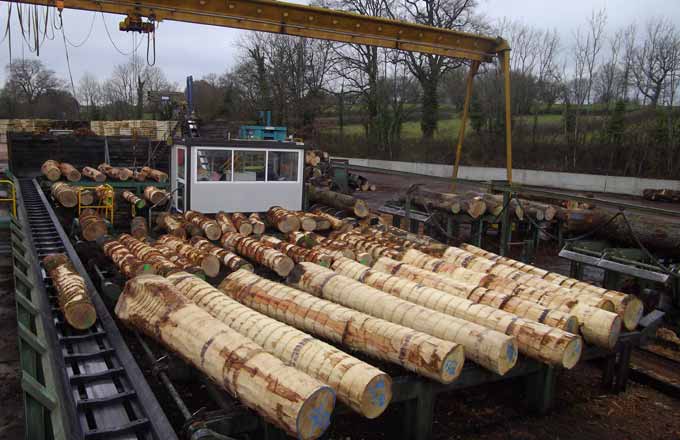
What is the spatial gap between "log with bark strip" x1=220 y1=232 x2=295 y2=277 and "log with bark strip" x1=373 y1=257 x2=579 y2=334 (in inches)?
64.3

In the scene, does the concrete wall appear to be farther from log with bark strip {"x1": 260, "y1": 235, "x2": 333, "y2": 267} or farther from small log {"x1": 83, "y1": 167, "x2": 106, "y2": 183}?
log with bark strip {"x1": 260, "y1": 235, "x2": 333, "y2": 267}

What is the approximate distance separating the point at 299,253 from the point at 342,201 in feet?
17.2

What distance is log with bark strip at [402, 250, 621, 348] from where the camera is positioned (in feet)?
17.4

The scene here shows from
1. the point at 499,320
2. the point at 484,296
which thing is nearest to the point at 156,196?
the point at 484,296

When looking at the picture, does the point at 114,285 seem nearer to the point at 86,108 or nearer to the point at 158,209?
the point at 158,209

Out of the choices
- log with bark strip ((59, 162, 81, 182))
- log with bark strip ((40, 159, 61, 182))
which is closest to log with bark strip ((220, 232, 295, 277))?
log with bark strip ((59, 162, 81, 182))

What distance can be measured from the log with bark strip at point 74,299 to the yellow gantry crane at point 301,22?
545 cm

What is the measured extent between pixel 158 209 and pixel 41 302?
317 inches

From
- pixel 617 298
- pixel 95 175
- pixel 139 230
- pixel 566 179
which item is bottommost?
pixel 139 230

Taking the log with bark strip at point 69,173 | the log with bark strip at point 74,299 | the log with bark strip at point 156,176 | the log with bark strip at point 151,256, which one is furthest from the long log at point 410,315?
the log with bark strip at point 69,173

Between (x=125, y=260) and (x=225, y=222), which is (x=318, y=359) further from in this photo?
(x=225, y=222)

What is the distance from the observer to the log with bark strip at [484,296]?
17.3ft

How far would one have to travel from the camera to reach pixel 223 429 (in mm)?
3971

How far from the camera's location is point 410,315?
5.31 m
